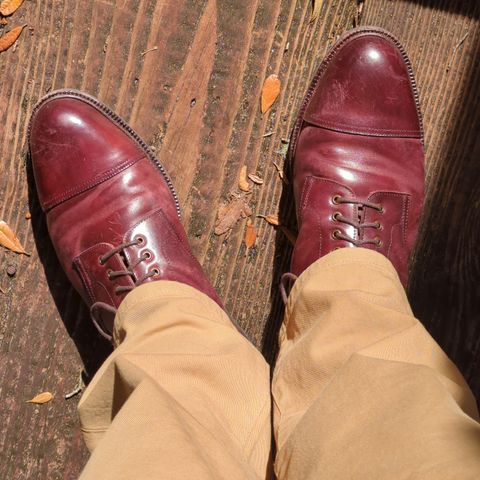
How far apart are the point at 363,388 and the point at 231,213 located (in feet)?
2.47

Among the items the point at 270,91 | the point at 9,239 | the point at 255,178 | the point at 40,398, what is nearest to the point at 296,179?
the point at 255,178

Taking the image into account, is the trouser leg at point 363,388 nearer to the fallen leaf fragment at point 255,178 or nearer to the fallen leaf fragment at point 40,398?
the fallen leaf fragment at point 255,178

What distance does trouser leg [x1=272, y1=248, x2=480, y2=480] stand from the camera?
3.13ft

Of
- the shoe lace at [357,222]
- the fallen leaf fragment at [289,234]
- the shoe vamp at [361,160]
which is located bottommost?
the fallen leaf fragment at [289,234]

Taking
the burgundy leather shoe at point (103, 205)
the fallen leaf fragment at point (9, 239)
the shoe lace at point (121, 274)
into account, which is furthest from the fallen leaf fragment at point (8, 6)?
the shoe lace at point (121, 274)

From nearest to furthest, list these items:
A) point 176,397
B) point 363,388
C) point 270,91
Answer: point 363,388, point 176,397, point 270,91

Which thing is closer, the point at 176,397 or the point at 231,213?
the point at 176,397

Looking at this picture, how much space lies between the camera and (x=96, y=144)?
5.33ft

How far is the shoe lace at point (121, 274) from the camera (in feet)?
5.10

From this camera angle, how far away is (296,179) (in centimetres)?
164

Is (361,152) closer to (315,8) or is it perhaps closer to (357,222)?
(357,222)

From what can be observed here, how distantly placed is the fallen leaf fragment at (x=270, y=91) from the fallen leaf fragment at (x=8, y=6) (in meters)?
0.65

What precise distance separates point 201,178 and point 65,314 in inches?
20.6

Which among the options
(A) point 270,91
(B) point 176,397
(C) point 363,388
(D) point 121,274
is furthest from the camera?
(A) point 270,91
